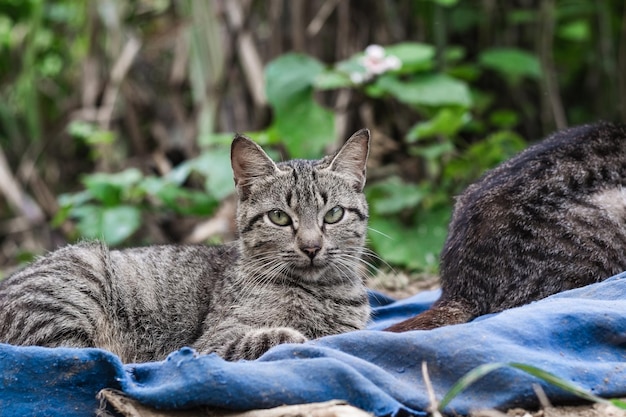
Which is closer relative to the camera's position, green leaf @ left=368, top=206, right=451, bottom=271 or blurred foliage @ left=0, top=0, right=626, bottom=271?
green leaf @ left=368, top=206, right=451, bottom=271

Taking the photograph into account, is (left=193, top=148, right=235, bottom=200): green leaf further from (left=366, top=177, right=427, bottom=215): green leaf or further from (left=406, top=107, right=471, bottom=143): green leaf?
(left=406, top=107, right=471, bottom=143): green leaf

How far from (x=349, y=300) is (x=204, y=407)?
122cm

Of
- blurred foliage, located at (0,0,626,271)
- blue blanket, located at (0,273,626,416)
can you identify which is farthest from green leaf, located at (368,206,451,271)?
blue blanket, located at (0,273,626,416)

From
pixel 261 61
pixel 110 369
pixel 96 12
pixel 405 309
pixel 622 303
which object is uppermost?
pixel 96 12

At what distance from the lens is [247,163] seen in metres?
3.83

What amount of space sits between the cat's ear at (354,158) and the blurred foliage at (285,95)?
6.10 feet

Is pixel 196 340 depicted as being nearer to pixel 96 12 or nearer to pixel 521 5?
pixel 96 12

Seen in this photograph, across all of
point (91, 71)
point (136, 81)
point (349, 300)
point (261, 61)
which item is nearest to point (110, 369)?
point (349, 300)

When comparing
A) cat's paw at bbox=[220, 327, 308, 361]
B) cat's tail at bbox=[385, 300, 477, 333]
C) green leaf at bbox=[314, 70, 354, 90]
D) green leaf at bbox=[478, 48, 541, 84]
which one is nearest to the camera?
cat's paw at bbox=[220, 327, 308, 361]

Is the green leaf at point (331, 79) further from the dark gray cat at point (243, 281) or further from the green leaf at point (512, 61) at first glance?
the dark gray cat at point (243, 281)

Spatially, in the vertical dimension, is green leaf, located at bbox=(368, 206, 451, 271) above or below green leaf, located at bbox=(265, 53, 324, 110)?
below

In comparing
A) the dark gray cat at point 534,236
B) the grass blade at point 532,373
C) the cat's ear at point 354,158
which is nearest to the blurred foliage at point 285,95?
the dark gray cat at point 534,236

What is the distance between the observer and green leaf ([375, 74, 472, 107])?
19.6 ft

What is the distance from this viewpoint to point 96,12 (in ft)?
25.4
